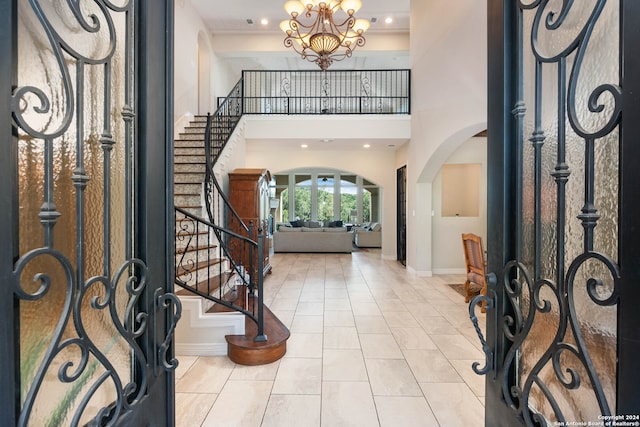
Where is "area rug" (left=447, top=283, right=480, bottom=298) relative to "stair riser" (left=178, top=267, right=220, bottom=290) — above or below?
below

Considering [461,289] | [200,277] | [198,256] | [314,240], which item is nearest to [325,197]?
[314,240]

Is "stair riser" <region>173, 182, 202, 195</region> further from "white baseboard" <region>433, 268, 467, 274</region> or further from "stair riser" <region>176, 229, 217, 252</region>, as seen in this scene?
"white baseboard" <region>433, 268, 467, 274</region>

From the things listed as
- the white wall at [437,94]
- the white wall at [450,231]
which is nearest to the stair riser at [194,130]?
the white wall at [437,94]

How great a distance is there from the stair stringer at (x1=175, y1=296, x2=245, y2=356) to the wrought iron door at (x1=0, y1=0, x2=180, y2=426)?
6.12 feet

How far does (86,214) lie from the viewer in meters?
0.76

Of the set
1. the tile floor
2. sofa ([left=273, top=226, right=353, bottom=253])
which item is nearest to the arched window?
sofa ([left=273, top=226, right=353, bottom=253])

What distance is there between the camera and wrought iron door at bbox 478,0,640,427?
0.57m

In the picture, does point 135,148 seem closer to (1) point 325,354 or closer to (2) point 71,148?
(2) point 71,148

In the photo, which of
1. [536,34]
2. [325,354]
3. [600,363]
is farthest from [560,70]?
[325,354]

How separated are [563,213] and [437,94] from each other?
16.4 ft

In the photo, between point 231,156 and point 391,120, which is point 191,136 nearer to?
point 231,156

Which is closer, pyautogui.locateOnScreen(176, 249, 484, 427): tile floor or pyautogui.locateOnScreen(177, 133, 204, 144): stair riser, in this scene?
pyautogui.locateOnScreen(176, 249, 484, 427): tile floor

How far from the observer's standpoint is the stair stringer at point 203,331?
109 inches

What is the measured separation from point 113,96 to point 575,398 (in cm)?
136
